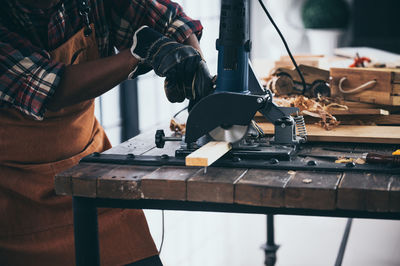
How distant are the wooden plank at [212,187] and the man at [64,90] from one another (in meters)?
0.24

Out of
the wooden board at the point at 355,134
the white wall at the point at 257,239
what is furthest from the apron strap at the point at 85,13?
the white wall at the point at 257,239

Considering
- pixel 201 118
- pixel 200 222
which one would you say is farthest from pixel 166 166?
pixel 200 222

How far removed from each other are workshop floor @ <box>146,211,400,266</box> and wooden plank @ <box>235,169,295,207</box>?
5.04 ft

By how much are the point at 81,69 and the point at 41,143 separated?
32 cm

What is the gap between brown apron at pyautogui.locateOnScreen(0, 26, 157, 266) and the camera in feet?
4.97

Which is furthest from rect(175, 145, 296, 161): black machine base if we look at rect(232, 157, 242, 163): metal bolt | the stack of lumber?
the stack of lumber

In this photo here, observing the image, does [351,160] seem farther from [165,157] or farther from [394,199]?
[165,157]

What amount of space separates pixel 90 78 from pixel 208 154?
0.36 meters

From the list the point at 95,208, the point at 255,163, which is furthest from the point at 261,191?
the point at 95,208

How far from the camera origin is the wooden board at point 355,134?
142cm

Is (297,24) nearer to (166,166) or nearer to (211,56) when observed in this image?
(211,56)

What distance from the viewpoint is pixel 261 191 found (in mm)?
1085

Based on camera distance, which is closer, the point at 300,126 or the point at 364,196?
the point at 364,196

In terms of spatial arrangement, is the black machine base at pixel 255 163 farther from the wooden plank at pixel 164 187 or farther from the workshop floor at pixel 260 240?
the workshop floor at pixel 260 240
